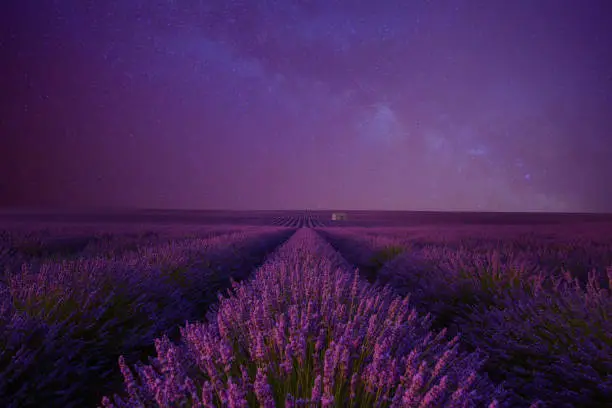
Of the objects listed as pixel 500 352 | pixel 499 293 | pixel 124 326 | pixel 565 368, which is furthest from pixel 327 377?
pixel 499 293

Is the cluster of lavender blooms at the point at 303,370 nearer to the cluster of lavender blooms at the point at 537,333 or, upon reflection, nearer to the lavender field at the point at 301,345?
the lavender field at the point at 301,345

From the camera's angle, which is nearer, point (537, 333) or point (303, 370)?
point (303, 370)

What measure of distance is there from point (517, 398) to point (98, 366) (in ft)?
11.6

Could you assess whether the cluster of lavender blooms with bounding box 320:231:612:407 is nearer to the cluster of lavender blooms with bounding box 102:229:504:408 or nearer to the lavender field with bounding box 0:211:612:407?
the lavender field with bounding box 0:211:612:407

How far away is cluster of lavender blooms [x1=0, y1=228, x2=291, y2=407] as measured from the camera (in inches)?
99.9

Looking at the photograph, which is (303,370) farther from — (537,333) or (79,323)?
(537,333)

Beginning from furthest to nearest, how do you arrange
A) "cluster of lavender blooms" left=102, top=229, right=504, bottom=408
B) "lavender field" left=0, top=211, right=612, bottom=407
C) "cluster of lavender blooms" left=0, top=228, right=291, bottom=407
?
"cluster of lavender blooms" left=0, top=228, right=291, bottom=407 → "lavender field" left=0, top=211, right=612, bottom=407 → "cluster of lavender blooms" left=102, top=229, right=504, bottom=408

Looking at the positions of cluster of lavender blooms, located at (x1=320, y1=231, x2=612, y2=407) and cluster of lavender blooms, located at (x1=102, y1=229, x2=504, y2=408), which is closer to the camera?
cluster of lavender blooms, located at (x1=102, y1=229, x2=504, y2=408)

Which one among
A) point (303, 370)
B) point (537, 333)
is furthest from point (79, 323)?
point (537, 333)

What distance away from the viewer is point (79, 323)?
3.24 meters

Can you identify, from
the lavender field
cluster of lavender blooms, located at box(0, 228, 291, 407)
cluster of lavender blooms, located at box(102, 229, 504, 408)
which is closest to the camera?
cluster of lavender blooms, located at box(102, 229, 504, 408)

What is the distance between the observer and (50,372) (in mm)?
2707

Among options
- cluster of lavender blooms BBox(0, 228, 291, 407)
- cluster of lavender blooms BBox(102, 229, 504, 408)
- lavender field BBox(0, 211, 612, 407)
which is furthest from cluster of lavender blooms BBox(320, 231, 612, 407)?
cluster of lavender blooms BBox(0, 228, 291, 407)

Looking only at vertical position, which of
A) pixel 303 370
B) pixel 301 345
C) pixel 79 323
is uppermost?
pixel 301 345
